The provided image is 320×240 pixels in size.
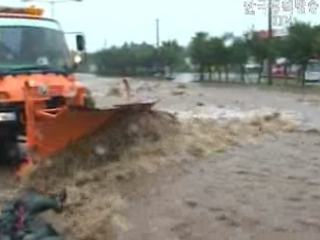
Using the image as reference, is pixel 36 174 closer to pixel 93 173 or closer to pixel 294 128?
pixel 93 173

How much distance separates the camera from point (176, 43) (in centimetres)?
7869

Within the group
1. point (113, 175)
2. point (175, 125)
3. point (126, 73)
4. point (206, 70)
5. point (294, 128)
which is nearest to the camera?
point (113, 175)

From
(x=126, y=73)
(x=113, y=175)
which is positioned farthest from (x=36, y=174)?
(x=126, y=73)

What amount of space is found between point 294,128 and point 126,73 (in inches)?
2545

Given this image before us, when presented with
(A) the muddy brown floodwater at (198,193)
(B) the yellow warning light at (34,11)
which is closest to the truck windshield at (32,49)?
(B) the yellow warning light at (34,11)

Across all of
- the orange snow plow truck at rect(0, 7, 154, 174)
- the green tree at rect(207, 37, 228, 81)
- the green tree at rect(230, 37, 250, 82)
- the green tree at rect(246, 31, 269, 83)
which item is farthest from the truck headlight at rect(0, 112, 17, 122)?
the green tree at rect(207, 37, 228, 81)

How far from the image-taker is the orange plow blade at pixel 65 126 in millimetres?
9133

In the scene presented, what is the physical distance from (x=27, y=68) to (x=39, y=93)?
29.6 inches

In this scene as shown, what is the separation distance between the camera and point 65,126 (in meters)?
9.19

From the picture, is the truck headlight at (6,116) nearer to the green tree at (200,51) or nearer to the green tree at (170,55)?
the green tree at (200,51)

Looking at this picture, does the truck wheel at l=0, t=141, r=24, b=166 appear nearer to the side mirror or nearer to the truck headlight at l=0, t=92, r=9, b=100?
the truck headlight at l=0, t=92, r=9, b=100

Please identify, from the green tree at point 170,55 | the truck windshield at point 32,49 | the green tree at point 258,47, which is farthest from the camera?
the green tree at point 170,55

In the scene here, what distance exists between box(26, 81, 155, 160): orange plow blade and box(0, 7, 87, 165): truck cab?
3.08 ft

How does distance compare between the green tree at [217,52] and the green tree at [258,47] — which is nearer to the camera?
the green tree at [258,47]
